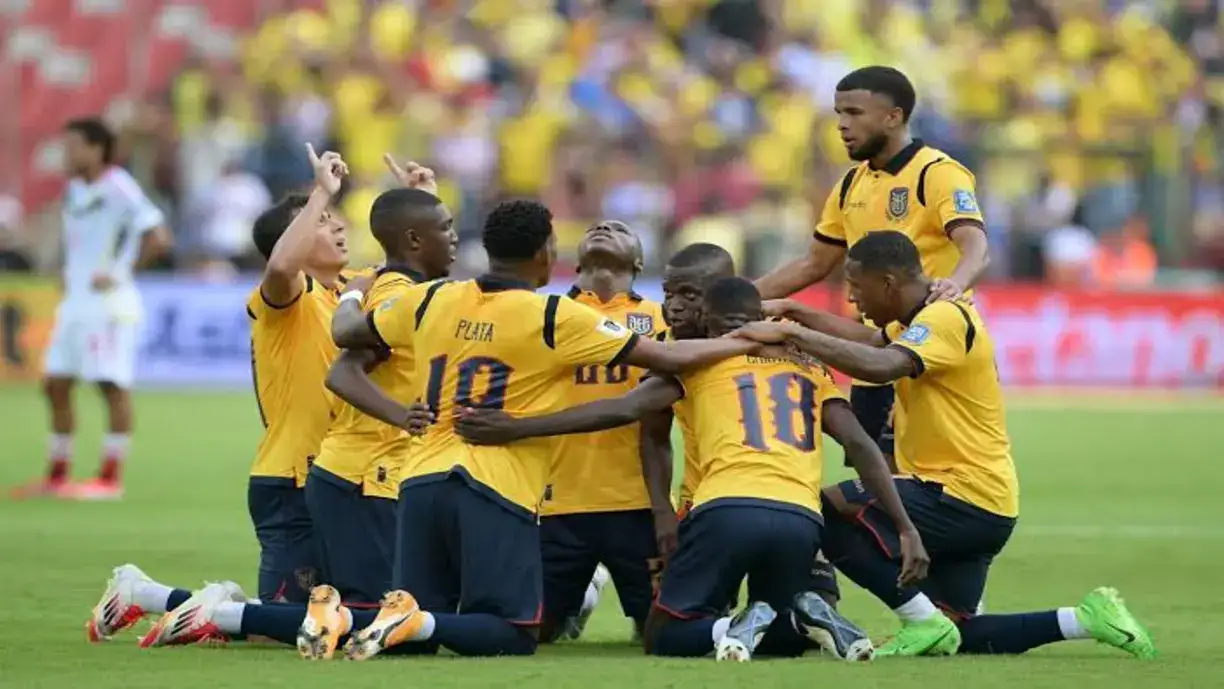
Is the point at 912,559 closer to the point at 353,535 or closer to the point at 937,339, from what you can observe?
the point at 937,339

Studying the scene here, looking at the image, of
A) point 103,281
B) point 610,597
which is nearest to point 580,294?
point 610,597

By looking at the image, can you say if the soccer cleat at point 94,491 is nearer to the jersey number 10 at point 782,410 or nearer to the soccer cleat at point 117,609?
the soccer cleat at point 117,609

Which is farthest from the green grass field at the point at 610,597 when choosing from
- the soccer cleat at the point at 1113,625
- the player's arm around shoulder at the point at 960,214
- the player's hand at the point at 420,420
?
the player's arm around shoulder at the point at 960,214

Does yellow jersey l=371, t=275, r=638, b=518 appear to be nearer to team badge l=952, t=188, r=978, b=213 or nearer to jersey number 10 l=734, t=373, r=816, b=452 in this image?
jersey number 10 l=734, t=373, r=816, b=452

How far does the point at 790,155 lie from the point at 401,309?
1827cm

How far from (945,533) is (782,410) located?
89 centimetres

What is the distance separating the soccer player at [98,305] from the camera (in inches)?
621

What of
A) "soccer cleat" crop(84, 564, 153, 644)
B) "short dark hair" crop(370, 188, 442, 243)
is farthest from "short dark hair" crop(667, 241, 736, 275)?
"soccer cleat" crop(84, 564, 153, 644)

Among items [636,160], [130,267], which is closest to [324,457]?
[130,267]

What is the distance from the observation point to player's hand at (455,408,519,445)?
332 inches

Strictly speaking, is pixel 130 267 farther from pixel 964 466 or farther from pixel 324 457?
pixel 964 466

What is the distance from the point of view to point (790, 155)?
26.6 meters

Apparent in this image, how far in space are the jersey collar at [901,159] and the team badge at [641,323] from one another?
1.41m

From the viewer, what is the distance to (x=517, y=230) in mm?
8477
